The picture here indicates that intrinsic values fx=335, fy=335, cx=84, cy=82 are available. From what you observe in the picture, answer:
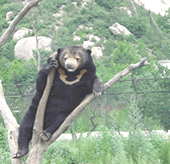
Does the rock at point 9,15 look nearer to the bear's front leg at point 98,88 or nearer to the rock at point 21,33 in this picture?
the rock at point 21,33

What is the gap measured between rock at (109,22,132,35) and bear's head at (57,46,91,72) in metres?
34.0

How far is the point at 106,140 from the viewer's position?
6.25 m

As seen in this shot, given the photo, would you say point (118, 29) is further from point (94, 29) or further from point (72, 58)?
point (72, 58)

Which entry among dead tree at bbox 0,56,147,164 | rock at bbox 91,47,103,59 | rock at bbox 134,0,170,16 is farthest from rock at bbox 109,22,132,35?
dead tree at bbox 0,56,147,164

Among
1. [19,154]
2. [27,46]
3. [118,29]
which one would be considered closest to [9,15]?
[27,46]

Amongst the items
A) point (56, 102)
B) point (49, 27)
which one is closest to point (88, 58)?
point (56, 102)

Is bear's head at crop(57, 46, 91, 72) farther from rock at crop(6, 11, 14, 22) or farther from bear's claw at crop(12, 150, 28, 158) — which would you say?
rock at crop(6, 11, 14, 22)

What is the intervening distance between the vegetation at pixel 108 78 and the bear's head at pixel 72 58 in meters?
2.24

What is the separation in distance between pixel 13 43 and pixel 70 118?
100 ft

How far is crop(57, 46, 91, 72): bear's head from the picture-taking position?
10.5 feet

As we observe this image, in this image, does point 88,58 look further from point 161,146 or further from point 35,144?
point 161,146

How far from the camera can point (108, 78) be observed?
19.0 m

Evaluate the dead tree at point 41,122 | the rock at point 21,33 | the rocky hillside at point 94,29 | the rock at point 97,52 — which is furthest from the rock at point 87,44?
the dead tree at point 41,122

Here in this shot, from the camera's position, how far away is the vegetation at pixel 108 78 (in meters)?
6.19
